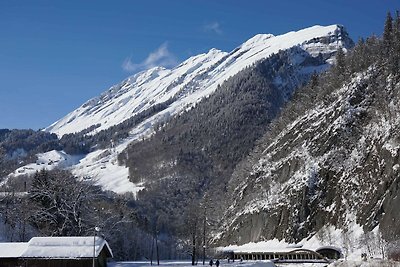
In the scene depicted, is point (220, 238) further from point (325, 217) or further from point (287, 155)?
point (325, 217)

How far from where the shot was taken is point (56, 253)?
7194cm

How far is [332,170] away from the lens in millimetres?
132250

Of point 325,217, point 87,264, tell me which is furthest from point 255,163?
point 87,264

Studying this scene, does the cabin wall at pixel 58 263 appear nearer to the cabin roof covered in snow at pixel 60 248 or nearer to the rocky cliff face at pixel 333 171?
the cabin roof covered in snow at pixel 60 248

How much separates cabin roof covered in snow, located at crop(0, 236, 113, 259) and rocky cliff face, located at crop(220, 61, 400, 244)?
58.1 meters

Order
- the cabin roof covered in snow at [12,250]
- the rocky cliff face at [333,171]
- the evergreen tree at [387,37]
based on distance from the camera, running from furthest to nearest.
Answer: the evergreen tree at [387,37]
the rocky cliff face at [333,171]
the cabin roof covered in snow at [12,250]

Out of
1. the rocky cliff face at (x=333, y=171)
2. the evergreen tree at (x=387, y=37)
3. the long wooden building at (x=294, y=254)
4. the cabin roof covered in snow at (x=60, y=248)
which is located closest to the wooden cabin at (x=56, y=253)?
the cabin roof covered in snow at (x=60, y=248)

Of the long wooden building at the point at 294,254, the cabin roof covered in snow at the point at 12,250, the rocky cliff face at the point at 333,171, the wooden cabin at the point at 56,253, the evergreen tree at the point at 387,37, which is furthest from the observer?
the evergreen tree at the point at 387,37

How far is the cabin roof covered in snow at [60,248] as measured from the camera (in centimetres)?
7150

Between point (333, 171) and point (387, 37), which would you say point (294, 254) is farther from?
point (387, 37)

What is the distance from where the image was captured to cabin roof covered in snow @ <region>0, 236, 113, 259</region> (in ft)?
235

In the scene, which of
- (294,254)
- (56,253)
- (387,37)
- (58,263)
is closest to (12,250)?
(56,253)

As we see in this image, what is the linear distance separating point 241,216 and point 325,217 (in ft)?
107

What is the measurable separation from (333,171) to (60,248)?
77.8 meters
